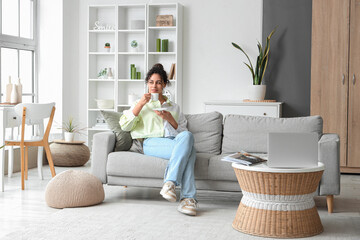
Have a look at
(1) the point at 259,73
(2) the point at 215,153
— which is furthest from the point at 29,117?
(1) the point at 259,73

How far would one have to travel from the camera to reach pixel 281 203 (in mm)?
3191

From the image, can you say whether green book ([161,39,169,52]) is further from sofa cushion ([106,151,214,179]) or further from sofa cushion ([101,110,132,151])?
sofa cushion ([106,151,214,179])

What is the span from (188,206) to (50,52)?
3.95m

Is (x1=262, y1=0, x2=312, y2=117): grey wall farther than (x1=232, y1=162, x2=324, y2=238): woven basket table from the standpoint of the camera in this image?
Yes

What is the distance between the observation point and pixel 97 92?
285 inches

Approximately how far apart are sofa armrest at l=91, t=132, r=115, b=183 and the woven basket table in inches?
54.9

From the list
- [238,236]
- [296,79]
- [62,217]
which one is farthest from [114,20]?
[238,236]

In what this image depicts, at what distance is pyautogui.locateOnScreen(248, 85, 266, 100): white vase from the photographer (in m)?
5.99

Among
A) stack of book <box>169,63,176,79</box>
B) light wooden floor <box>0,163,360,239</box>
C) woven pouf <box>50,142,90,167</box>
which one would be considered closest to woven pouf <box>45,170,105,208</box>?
light wooden floor <box>0,163,360,239</box>

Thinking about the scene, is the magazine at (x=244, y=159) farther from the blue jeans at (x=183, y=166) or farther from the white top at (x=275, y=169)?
the blue jeans at (x=183, y=166)

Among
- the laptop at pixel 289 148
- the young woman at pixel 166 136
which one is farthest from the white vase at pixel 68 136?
the laptop at pixel 289 148

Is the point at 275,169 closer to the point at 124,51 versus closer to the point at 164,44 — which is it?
the point at 164,44

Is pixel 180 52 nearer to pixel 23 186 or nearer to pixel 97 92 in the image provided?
pixel 97 92

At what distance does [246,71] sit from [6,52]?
3072 mm
